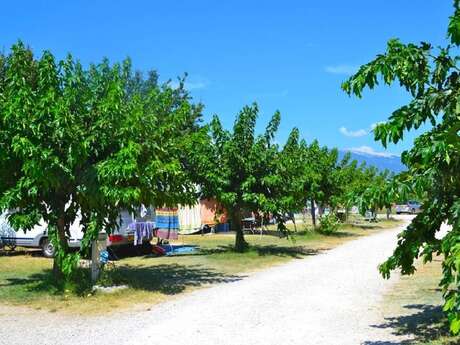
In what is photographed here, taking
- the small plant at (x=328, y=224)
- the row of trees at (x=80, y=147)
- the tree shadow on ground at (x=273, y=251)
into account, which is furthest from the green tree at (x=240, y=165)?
the small plant at (x=328, y=224)

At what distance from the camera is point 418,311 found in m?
9.41

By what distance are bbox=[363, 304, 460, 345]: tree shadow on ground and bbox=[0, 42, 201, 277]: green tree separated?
16.1ft

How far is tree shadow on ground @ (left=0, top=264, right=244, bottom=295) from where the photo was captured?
11938 millimetres

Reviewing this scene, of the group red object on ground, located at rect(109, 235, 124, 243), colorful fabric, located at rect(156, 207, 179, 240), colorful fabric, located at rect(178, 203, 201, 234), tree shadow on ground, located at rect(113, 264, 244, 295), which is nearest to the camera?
tree shadow on ground, located at rect(113, 264, 244, 295)

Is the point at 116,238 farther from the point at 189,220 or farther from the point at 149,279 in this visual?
the point at 189,220

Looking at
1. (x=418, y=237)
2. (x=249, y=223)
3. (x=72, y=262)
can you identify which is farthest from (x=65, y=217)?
(x=249, y=223)

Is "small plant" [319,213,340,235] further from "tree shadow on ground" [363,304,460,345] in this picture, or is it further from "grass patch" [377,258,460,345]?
"tree shadow on ground" [363,304,460,345]

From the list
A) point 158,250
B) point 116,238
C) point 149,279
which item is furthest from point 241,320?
point 158,250

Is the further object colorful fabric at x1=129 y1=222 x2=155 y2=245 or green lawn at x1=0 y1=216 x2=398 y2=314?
colorful fabric at x1=129 y1=222 x2=155 y2=245

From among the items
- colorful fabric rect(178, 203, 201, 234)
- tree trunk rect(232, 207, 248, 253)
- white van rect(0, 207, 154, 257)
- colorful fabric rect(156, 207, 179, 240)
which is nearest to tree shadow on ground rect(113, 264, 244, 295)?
white van rect(0, 207, 154, 257)

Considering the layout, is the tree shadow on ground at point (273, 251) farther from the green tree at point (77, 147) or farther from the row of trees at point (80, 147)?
the green tree at point (77, 147)

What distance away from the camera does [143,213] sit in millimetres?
20797

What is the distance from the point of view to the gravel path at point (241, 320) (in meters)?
7.83

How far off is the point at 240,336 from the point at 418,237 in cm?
272
